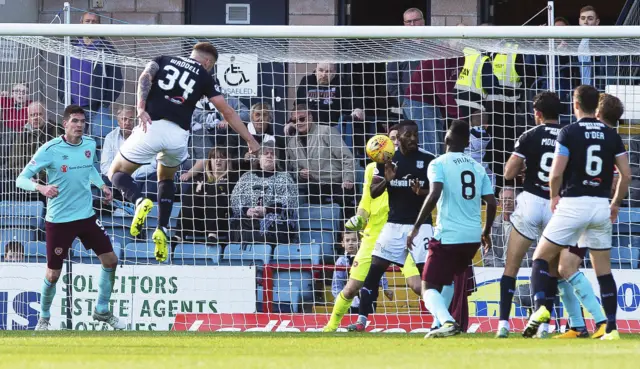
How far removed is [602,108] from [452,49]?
10.6 ft

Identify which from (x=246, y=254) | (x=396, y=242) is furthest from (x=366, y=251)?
(x=246, y=254)

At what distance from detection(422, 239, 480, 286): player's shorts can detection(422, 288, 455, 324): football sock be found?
101mm

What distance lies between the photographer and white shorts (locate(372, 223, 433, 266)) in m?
12.0

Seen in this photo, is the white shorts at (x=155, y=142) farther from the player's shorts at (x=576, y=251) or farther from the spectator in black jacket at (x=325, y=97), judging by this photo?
the player's shorts at (x=576, y=251)

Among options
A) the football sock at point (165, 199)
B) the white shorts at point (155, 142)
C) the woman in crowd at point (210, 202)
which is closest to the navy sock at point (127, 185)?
the white shorts at point (155, 142)

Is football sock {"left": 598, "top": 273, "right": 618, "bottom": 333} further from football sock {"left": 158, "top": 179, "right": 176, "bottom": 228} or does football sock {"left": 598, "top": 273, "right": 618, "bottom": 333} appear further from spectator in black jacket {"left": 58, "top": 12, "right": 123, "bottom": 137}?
spectator in black jacket {"left": 58, "top": 12, "right": 123, "bottom": 137}

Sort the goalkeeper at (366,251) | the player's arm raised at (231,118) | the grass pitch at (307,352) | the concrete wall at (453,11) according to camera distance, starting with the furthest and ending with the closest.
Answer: the concrete wall at (453,11) → the goalkeeper at (366,251) → the player's arm raised at (231,118) → the grass pitch at (307,352)

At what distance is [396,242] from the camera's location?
11.9 meters

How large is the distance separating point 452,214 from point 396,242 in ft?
6.01

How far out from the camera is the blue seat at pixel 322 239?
13.8 meters

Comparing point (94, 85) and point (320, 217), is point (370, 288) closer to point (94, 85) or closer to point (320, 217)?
point (320, 217)

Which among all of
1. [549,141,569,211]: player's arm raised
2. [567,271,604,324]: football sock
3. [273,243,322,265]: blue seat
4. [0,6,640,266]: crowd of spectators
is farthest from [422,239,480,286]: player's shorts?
[273,243,322,265]: blue seat

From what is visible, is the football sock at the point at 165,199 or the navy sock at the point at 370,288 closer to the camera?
the football sock at the point at 165,199

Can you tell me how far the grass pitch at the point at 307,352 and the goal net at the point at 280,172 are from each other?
251 cm
